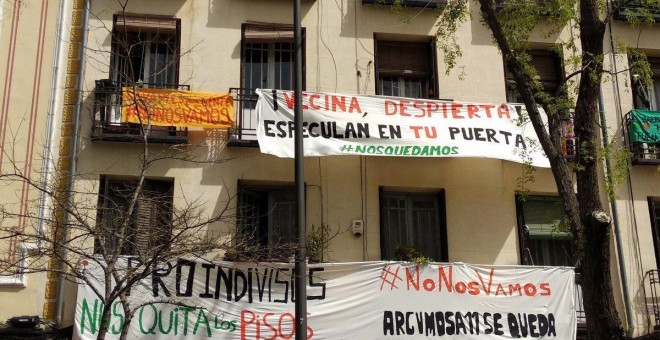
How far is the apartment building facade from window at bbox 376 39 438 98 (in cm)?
2

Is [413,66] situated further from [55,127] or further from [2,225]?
[2,225]

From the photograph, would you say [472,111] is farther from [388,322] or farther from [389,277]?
[388,322]

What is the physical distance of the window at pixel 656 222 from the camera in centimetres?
1488

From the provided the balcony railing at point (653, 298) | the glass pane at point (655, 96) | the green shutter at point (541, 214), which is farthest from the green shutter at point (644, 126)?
the balcony railing at point (653, 298)

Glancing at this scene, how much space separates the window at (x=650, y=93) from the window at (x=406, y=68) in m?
4.66

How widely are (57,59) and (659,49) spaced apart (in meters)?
13.2

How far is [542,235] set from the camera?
14.8 m

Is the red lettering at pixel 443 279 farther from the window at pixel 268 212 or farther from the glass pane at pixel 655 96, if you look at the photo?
the glass pane at pixel 655 96

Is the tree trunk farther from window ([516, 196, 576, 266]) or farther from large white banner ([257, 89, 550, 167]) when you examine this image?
window ([516, 196, 576, 266])

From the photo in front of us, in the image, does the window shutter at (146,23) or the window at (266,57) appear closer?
the window shutter at (146,23)

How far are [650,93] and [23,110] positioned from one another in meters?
13.7

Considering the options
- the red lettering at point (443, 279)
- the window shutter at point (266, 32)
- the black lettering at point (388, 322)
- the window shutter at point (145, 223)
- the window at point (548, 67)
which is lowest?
the black lettering at point (388, 322)

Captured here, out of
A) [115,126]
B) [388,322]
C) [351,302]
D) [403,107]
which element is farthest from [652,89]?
[115,126]

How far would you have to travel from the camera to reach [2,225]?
42.2 ft
